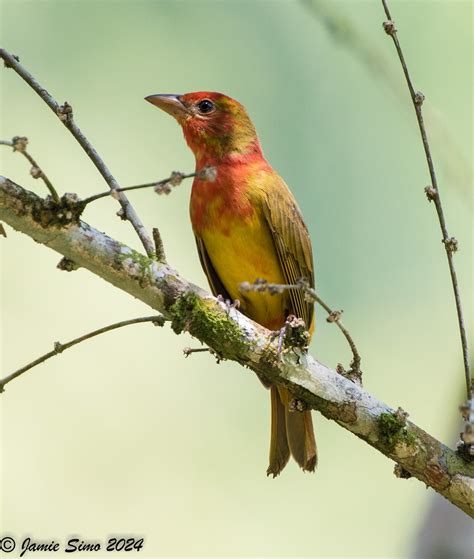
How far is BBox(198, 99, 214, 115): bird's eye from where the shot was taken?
184 inches

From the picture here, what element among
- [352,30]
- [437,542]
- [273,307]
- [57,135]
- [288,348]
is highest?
[57,135]

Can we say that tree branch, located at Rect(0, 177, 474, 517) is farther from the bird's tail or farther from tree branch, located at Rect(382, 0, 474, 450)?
the bird's tail

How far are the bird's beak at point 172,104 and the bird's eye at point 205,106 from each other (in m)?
0.08

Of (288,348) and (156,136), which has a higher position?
(156,136)

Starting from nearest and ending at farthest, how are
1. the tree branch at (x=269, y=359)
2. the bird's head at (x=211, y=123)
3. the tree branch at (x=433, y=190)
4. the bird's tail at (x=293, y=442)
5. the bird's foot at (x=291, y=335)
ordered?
the tree branch at (x=433, y=190)
the tree branch at (x=269, y=359)
the bird's foot at (x=291, y=335)
the bird's tail at (x=293, y=442)
the bird's head at (x=211, y=123)

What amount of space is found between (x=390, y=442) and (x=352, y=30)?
1486 millimetres

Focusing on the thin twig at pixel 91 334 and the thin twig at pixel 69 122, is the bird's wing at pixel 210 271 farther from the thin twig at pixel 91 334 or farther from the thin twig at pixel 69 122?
the thin twig at pixel 91 334

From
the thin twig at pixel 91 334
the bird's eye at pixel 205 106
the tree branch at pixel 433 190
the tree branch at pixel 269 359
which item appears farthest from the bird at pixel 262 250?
the tree branch at pixel 433 190

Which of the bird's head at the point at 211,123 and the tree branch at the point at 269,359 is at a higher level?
the bird's head at the point at 211,123

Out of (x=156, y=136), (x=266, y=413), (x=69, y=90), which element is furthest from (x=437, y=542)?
(x=69, y=90)

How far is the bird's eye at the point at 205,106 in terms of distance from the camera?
4.67 metres

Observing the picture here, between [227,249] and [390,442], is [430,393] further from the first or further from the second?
[390,442]

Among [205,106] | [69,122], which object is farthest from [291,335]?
[205,106]

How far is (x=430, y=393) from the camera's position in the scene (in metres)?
6.20
